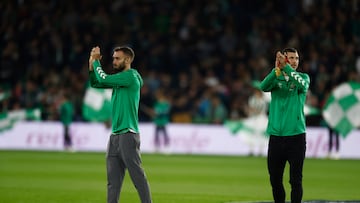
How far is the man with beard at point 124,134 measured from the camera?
11172 mm

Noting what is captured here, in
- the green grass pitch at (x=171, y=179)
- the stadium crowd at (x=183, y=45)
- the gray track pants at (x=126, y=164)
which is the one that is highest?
the stadium crowd at (x=183, y=45)

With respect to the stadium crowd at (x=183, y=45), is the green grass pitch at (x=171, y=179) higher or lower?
lower

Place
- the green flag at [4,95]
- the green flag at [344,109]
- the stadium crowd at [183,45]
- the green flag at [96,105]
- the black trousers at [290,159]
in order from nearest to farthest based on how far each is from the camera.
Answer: the black trousers at [290,159] < the green flag at [344,109] < the stadium crowd at [183,45] < the green flag at [96,105] < the green flag at [4,95]

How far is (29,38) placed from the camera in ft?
113

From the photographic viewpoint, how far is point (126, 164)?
11.2m

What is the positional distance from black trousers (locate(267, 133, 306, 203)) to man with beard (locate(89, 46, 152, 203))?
1.81 metres

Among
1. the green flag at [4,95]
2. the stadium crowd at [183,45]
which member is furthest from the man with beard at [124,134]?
the green flag at [4,95]

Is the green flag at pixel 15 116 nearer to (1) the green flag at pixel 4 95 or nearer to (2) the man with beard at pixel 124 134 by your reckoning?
(1) the green flag at pixel 4 95

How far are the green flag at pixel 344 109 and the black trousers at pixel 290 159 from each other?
1582 cm

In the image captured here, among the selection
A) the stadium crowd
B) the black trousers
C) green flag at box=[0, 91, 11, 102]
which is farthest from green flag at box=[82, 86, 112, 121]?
the black trousers

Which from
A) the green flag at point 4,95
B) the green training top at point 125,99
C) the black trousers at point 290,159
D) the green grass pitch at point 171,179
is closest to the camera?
the green training top at point 125,99

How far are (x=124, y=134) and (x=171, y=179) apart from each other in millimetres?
8560

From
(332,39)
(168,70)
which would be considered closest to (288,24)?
(332,39)

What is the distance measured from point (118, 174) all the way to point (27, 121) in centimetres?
2053
